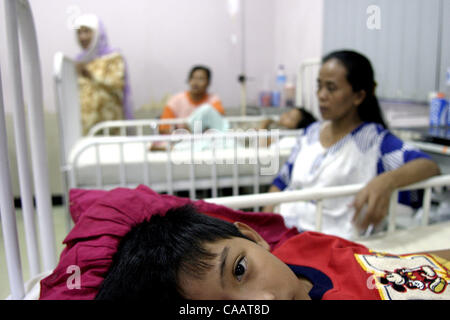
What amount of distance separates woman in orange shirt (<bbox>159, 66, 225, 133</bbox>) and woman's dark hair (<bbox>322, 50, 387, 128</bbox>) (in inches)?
57.9

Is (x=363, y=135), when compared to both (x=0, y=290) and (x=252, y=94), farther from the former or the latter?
(x=252, y=94)

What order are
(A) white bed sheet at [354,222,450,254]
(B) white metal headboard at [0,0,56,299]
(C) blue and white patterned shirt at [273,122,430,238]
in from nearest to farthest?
(B) white metal headboard at [0,0,56,299], (A) white bed sheet at [354,222,450,254], (C) blue and white patterned shirt at [273,122,430,238]

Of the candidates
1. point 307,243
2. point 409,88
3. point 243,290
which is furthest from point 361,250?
point 409,88

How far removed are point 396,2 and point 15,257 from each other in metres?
0.71

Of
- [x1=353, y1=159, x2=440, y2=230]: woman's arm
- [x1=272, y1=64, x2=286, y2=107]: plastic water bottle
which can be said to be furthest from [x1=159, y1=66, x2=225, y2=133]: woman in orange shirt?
[x1=353, y1=159, x2=440, y2=230]: woman's arm

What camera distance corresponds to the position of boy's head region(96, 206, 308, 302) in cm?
41

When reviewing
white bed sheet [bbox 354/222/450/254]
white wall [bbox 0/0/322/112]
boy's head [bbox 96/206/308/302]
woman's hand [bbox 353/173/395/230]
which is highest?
white wall [bbox 0/0/322/112]

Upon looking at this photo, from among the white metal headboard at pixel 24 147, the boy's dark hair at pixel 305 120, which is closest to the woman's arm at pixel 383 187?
the white metal headboard at pixel 24 147

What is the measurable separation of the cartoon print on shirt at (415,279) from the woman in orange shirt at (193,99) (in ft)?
6.99

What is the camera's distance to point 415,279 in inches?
18.0

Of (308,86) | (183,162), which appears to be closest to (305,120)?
(308,86)

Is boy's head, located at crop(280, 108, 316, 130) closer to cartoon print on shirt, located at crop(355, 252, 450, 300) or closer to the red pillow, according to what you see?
the red pillow

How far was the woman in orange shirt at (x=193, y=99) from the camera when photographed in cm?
254

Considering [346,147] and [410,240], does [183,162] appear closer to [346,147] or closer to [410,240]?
[346,147]
